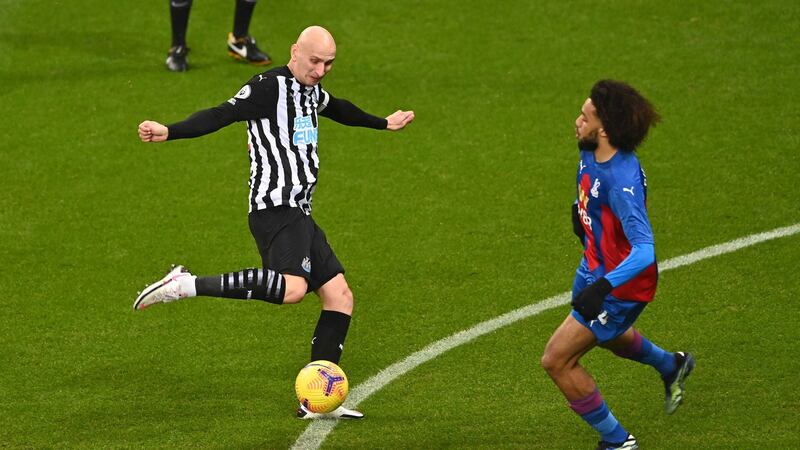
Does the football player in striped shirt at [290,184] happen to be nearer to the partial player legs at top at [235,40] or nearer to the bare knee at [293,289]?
the bare knee at [293,289]

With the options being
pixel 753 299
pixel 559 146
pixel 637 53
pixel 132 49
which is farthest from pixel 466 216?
pixel 132 49

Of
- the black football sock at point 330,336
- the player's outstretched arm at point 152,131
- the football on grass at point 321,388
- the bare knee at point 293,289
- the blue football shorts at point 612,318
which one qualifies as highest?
the player's outstretched arm at point 152,131

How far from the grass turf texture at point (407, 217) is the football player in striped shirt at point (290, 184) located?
0.65 metres

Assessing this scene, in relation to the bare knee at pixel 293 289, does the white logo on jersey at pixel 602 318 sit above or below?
above

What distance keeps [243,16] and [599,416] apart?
7.60m

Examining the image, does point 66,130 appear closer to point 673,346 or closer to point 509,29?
point 509,29

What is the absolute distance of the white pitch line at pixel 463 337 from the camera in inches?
294

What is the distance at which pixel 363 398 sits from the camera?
25.9ft

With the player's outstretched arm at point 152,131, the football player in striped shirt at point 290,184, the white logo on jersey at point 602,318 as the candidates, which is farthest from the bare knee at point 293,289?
the white logo on jersey at point 602,318

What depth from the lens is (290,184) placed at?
25.2 ft

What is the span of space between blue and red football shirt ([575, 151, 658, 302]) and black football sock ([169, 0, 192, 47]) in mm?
7288

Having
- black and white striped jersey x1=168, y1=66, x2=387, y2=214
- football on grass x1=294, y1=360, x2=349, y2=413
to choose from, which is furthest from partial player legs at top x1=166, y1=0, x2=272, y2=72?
football on grass x1=294, y1=360, x2=349, y2=413

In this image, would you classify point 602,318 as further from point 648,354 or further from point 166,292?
point 166,292

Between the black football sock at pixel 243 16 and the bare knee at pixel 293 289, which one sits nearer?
the bare knee at pixel 293 289
